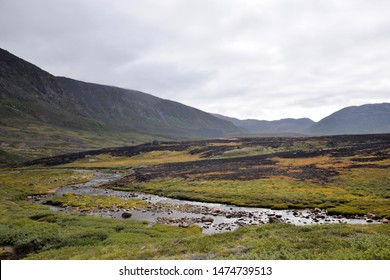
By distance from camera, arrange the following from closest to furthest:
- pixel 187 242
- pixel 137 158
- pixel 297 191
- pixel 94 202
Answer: pixel 187 242
pixel 94 202
pixel 297 191
pixel 137 158

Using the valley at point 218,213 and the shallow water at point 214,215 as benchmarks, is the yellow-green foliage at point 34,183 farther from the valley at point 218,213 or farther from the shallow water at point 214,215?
the shallow water at point 214,215

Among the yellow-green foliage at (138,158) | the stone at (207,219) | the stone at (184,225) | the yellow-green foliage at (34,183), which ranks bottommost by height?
the yellow-green foliage at (34,183)

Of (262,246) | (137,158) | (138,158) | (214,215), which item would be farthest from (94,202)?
(137,158)

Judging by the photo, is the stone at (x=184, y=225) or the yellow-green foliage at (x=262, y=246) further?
the stone at (x=184, y=225)

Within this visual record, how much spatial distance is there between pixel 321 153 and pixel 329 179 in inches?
1745

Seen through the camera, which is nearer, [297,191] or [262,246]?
[262,246]

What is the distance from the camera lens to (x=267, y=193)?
54.5m

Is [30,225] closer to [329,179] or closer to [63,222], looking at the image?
[63,222]

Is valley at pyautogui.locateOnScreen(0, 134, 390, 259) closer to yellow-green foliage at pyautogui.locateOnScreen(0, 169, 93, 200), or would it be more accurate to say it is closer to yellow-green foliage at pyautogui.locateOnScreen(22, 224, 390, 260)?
yellow-green foliage at pyautogui.locateOnScreen(22, 224, 390, 260)

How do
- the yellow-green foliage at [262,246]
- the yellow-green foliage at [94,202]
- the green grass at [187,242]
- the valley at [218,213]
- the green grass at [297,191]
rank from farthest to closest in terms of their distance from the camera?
the yellow-green foliage at [94,202]
the green grass at [297,191]
the valley at [218,213]
the green grass at [187,242]
the yellow-green foliage at [262,246]

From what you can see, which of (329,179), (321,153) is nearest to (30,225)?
(329,179)

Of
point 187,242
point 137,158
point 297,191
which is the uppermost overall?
point 187,242

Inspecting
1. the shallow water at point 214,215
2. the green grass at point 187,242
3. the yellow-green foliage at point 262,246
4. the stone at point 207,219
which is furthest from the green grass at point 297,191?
the yellow-green foliage at point 262,246

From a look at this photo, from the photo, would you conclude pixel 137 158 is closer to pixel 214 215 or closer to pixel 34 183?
pixel 34 183
